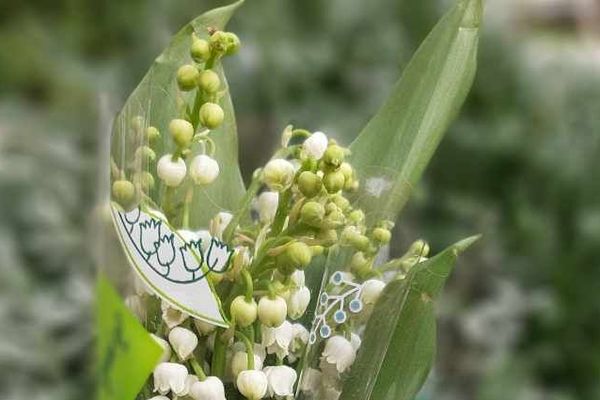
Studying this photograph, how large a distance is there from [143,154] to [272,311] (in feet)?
0.31

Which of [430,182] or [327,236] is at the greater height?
[327,236]

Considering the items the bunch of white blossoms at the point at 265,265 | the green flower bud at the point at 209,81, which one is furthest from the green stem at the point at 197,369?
the green flower bud at the point at 209,81

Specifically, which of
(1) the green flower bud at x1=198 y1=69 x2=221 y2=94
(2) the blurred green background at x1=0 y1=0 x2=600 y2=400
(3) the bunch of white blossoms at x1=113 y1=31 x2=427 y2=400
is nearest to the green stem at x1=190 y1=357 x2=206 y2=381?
(3) the bunch of white blossoms at x1=113 y1=31 x2=427 y2=400

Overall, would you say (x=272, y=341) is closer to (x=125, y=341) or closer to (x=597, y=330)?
(x=125, y=341)

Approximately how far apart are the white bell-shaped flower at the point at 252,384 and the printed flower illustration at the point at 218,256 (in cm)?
4

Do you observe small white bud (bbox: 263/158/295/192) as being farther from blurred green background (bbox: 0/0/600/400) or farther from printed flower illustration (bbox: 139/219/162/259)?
blurred green background (bbox: 0/0/600/400)

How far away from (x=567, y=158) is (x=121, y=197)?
3.46ft

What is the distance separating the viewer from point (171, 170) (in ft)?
1.41

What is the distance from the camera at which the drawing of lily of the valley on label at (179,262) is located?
0.41 metres

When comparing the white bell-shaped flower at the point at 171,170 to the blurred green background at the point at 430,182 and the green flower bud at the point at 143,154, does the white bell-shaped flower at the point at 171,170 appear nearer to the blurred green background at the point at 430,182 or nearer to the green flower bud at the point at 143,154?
the green flower bud at the point at 143,154

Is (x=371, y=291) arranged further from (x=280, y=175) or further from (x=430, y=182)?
(x=430, y=182)

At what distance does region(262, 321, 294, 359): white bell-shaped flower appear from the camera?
0.42 metres

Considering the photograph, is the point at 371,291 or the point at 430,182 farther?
the point at 430,182

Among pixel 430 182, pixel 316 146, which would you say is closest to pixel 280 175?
pixel 316 146
